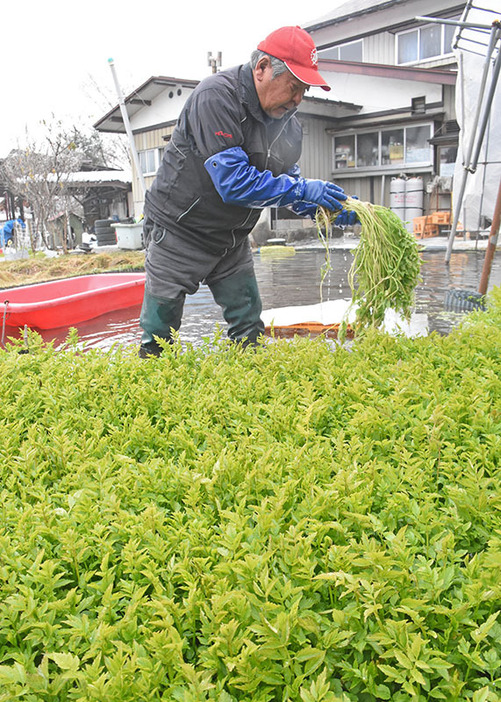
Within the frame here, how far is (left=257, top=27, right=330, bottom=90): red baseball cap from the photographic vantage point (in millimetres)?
3785

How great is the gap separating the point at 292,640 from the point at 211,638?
188mm

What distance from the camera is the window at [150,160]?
25734 mm

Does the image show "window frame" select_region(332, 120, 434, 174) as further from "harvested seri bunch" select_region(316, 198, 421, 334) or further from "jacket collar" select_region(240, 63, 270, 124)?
"jacket collar" select_region(240, 63, 270, 124)

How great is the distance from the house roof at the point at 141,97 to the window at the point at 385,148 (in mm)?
6946

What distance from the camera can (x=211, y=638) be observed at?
1354 mm

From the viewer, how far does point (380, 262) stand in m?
4.33

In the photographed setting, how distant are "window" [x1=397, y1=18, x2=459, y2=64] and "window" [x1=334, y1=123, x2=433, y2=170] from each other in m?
3.23

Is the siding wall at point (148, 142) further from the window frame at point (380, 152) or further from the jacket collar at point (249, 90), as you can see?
the jacket collar at point (249, 90)

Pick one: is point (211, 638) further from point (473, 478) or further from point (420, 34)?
point (420, 34)

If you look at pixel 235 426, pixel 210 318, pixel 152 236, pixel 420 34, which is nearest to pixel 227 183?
pixel 152 236

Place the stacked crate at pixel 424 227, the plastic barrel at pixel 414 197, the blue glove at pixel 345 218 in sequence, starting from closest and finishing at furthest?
the blue glove at pixel 345 218, the stacked crate at pixel 424 227, the plastic barrel at pixel 414 197

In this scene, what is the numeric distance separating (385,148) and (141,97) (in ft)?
33.3

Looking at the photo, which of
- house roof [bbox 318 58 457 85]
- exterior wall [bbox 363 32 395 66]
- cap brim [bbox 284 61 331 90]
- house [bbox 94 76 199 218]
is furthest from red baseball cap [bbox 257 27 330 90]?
exterior wall [bbox 363 32 395 66]

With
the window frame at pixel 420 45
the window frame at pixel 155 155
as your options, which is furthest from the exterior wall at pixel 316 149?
the window frame at pixel 155 155
